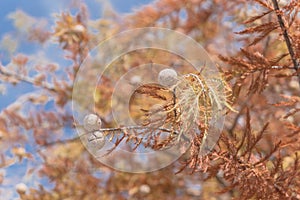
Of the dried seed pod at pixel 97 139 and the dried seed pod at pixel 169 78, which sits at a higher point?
the dried seed pod at pixel 169 78

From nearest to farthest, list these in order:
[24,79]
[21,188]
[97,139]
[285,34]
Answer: [97,139] < [285,34] < [21,188] < [24,79]

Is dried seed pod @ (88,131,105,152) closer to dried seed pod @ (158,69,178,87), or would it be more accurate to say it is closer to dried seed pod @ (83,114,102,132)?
dried seed pod @ (83,114,102,132)

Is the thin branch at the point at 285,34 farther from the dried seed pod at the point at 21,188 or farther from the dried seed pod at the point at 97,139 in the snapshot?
the dried seed pod at the point at 21,188

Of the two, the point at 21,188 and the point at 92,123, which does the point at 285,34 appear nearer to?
the point at 92,123

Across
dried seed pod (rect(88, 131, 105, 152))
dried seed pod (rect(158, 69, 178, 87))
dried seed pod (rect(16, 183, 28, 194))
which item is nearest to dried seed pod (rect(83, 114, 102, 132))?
dried seed pod (rect(88, 131, 105, 152))

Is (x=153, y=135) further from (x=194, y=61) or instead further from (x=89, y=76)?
(x=89, y=76)

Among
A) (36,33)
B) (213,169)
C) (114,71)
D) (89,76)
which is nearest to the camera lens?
(213,169)

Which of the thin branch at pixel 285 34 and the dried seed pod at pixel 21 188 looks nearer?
the thin branch at pixel 285 34

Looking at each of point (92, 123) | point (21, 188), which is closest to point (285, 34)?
point (92, 123)

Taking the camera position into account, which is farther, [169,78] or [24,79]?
[24,79]

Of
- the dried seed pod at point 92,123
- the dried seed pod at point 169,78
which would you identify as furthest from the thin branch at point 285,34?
the dried seed pod at point 92,123

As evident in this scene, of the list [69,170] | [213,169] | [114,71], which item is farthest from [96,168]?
[213,169]
